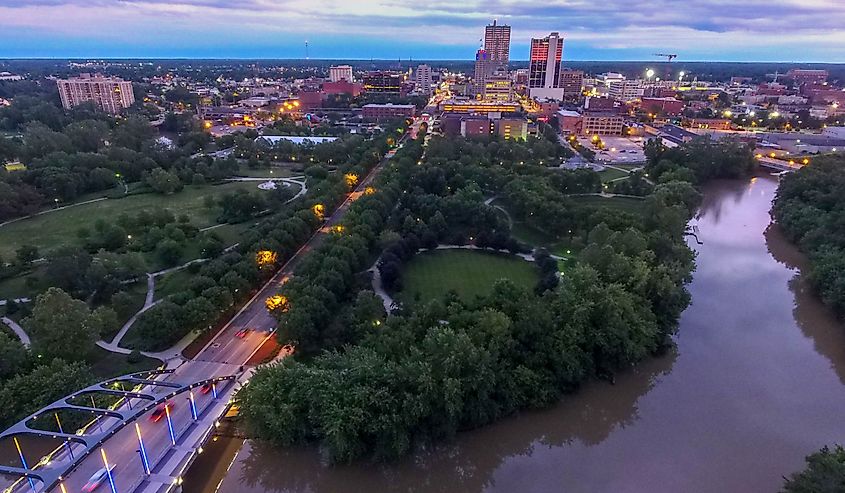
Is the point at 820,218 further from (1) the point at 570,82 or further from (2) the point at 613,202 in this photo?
(1) the point at 570,82

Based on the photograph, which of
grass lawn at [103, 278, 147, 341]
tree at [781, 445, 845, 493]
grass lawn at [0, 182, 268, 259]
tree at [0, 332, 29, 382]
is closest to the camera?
tree at [781, 445, 845, 493]

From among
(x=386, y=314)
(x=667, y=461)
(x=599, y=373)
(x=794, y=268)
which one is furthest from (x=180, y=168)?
(x=794, y=268)

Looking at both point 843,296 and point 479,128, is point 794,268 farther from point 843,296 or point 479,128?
point 479,128

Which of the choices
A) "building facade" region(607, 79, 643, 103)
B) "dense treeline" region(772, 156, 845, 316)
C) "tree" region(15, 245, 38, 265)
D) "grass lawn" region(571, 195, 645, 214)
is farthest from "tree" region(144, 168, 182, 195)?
"building facade" region(607, 79, 643, 103)

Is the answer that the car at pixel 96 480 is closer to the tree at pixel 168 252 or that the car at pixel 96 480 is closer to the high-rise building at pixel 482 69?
the tree at pixel 168 252

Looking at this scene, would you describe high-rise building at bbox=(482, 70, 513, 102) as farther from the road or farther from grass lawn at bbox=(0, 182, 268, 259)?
the road

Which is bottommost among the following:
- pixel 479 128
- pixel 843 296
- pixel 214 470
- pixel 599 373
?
pixel 214 470

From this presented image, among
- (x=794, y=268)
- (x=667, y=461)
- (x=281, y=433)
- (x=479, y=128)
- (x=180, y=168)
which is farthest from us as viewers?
(x=479, y=128)
